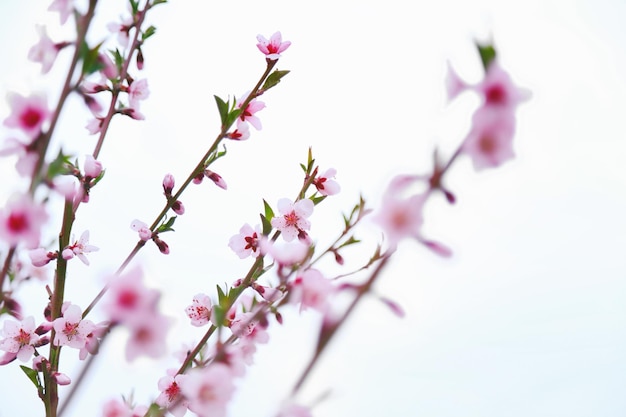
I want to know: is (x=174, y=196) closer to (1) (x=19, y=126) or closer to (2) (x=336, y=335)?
(1) (x=19, y=126)

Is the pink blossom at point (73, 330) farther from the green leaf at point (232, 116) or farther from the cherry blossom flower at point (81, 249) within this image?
the green leaf at point (232, 116)

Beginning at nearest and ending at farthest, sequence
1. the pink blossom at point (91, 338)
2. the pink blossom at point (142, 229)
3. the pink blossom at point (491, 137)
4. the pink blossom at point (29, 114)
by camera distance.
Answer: the pink blossom at point (491, 137), the pink blossom at point (29, 114), the pink blossom at point (91, 338), the pink blossom at point (142, 229)

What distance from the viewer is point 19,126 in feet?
1.35

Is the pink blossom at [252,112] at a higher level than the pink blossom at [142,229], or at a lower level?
higher

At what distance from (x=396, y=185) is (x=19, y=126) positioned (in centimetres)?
28

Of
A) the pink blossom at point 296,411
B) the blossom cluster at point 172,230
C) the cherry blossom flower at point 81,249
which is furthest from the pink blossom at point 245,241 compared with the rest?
the pink blossom at point 296,411

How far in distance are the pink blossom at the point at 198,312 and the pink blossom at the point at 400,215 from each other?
1.51 feet

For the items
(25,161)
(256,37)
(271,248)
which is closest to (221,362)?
(271,248)

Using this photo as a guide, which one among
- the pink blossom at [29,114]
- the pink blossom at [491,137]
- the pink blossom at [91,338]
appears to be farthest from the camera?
the pink blossom at [91,338]

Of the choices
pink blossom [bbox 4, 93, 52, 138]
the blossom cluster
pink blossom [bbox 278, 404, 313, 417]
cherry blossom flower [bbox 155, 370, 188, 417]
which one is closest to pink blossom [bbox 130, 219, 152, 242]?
the blossom cluster

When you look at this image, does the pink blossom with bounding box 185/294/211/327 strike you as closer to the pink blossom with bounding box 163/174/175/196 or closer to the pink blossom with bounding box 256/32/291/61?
the pink blossom with bounding box 163/174/175/196

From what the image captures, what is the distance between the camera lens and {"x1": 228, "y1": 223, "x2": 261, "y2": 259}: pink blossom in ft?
2.45

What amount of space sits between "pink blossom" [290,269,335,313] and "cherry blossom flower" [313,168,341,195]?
1.05 ft

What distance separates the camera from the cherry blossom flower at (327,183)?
0.72 meters
